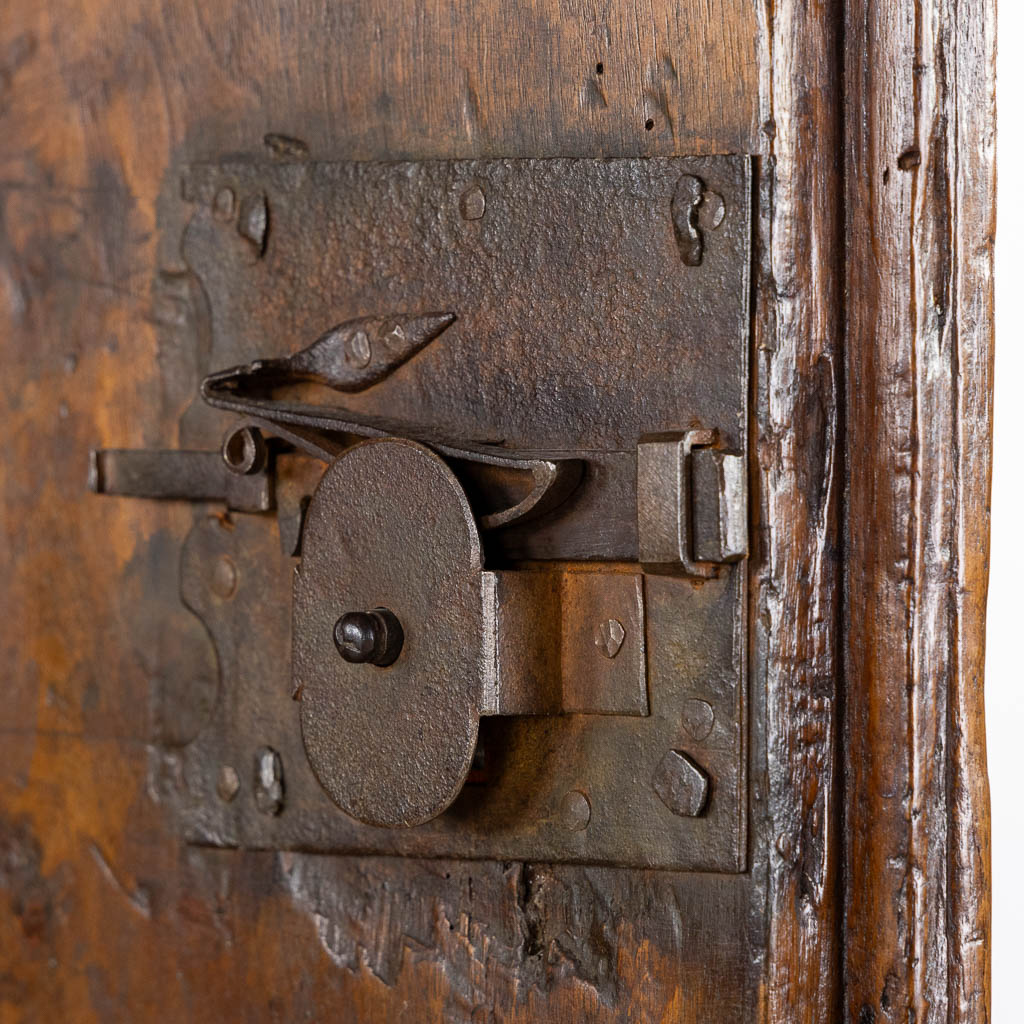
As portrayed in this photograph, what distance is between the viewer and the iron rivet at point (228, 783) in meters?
0.74

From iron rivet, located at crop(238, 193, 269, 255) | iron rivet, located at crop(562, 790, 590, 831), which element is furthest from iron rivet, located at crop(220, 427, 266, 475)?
iron rivet, located at crop(562, 790, 590, 831)

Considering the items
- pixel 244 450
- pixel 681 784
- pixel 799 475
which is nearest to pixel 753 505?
pixel 799 475

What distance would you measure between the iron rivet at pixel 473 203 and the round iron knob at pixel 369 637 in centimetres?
21

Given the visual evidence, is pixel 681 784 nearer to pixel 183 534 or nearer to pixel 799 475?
pixel 799 475

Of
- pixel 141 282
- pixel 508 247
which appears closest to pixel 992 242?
pixel 508 247

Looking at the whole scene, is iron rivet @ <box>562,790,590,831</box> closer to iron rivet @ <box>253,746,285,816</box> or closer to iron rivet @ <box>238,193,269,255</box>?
iron rivet @ <box>253,746,285,816</box>

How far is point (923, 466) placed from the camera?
0.64m

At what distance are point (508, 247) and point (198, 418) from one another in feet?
0.68

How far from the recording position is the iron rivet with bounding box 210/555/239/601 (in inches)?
29.3

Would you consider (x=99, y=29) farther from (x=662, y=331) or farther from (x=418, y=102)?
(x=662, y=331)

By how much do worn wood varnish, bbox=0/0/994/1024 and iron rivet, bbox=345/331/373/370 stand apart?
0.10 m

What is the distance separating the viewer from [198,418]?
0.76m

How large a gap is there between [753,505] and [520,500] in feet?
0.36

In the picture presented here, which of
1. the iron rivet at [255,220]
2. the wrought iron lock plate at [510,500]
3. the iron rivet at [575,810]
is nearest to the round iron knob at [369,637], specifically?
the wrought iron lock plate at [510,500]
